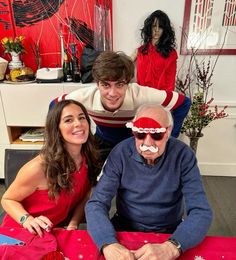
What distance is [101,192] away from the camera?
45.4 inches

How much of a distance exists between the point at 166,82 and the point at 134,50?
463mm

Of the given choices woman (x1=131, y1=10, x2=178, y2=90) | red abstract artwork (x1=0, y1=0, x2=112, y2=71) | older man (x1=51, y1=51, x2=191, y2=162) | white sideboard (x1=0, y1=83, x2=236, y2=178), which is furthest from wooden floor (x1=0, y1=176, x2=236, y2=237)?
red abstract artwork (x1=0, y1=0, x2=112, y2=71)

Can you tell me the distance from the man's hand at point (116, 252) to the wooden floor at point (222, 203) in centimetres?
134

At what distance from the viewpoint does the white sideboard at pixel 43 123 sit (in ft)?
7.90

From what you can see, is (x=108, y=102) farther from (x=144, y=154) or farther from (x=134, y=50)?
(x=134, y=50)

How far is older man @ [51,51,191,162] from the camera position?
1414 mm

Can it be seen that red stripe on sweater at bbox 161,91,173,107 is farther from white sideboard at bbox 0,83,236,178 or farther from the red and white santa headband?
white sideboard at bbox 0,83,236,178

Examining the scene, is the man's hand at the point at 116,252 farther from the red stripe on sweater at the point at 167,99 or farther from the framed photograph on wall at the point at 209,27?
the framed photograph on wall at the point at 209,27

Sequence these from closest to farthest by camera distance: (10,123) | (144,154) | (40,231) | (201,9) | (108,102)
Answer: (40,231)
(144,154)
(108,102)
(201,9)
(10,123)

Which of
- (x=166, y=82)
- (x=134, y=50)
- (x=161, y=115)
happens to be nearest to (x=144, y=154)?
(x=161, y=115)

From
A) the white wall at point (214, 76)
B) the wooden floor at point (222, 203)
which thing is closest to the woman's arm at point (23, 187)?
the wooden floor at point (222, 203)

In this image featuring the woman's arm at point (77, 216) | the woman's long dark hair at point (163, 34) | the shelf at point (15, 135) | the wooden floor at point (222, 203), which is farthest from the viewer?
the shelf at point (15, 135)

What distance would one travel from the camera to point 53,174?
3.96ft

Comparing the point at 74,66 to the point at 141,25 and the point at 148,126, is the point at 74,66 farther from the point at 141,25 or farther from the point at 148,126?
the point at 148,126
